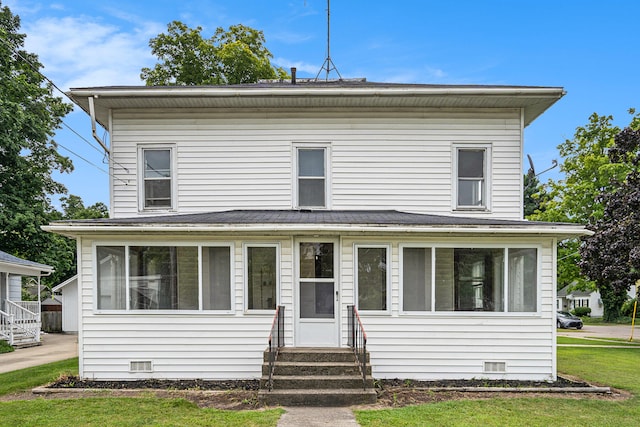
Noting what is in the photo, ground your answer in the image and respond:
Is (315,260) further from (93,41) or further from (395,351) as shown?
(93,41)

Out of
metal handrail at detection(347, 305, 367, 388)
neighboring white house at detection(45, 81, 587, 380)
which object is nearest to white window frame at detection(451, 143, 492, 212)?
neighboring white house at detection(45, 81, 587, 380)

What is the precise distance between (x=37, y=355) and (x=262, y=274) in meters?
8.87

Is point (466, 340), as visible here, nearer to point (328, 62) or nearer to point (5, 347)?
point (328, 62)

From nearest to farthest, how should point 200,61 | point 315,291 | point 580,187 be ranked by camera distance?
point 315,291
point 580,187
point 200,61

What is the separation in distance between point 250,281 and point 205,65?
18.2 metres

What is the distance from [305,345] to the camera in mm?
8016

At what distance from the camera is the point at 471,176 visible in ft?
30.9

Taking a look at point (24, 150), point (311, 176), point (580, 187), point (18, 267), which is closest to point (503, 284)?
point (311, 176)

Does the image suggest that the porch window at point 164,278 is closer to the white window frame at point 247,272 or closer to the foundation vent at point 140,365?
the white window frame at point 247,272

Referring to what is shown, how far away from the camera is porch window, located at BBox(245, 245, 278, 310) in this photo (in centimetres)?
800

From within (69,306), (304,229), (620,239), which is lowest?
(69,306)

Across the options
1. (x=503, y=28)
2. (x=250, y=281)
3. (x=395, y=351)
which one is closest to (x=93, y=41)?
(x=250, y=281)

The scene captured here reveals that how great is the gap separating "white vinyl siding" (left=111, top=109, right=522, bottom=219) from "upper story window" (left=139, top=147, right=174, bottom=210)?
18 cm

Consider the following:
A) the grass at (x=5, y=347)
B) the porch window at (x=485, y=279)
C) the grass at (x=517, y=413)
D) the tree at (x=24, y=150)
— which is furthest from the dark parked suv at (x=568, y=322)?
the tree at (x=24, y=150)
